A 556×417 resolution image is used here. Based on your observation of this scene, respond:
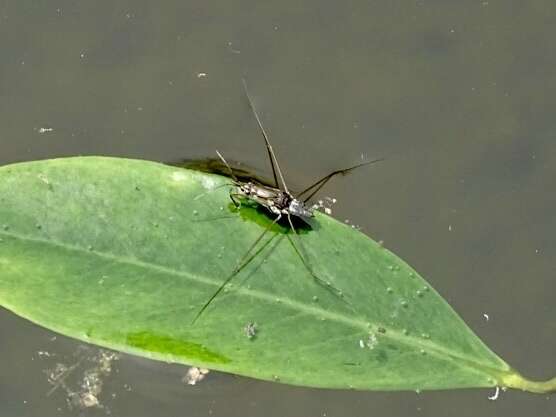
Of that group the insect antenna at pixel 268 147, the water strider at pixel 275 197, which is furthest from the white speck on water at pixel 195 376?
the insect antenna at pixel 268 147

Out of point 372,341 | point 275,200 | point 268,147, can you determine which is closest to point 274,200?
point 275,200

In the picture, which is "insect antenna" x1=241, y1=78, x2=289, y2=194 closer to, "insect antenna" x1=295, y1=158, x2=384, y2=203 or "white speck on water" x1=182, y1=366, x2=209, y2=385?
"insect antenna" x1=295, y1=158, x2=384, y2=203

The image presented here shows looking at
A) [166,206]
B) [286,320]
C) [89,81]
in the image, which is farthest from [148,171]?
[286,320]

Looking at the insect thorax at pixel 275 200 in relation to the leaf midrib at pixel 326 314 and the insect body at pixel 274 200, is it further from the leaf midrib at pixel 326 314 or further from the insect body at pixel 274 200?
the leaf midrib at pixel 326 314

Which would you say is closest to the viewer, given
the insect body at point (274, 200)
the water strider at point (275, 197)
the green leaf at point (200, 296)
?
the green leaf at point (200, 296)

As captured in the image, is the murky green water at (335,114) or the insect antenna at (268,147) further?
the insect antenna at (268,147)

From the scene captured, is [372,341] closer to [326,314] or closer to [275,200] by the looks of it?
[326,314]

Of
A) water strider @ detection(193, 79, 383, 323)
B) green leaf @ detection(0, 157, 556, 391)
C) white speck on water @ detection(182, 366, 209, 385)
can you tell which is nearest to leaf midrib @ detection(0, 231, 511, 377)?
green leaf @ detection(0, 157, 556, 391)
